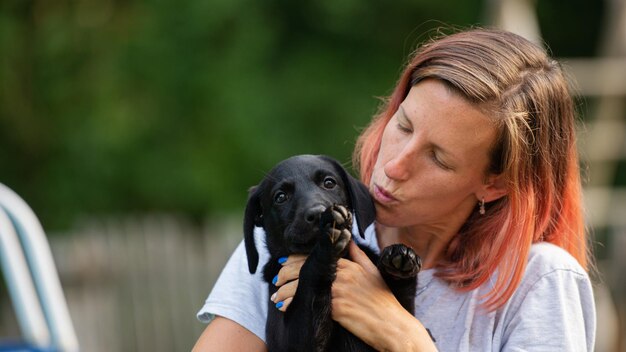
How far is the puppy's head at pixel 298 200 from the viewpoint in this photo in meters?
2.51

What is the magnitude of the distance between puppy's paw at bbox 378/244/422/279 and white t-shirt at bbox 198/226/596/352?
18 centimetres

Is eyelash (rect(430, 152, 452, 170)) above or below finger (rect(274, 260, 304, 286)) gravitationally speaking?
above

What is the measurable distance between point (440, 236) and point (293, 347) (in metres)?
0.58

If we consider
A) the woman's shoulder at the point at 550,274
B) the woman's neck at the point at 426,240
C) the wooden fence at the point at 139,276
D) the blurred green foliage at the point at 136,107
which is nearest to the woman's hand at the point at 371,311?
the woman's neck at the point at 426,240

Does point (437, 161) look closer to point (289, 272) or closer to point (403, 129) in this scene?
point (403, 129)

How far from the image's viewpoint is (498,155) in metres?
2.62

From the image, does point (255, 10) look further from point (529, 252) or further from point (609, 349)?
point (529, 252)

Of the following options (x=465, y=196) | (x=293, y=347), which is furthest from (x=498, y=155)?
(x=293, y=347)

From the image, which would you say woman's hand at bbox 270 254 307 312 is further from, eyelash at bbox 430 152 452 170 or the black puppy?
eyelash at bbox 430 152 452 170

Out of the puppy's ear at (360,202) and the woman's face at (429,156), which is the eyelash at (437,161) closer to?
the woman's face at (429,156)

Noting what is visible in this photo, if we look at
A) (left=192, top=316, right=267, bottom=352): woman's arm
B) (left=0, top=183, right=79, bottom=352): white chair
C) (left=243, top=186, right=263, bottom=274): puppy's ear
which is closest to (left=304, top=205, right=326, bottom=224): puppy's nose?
(left=243, top=186, right=263, bottom=274): puppy's ear

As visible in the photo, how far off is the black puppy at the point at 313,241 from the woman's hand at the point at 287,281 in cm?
2

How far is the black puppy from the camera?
2439 millimetres

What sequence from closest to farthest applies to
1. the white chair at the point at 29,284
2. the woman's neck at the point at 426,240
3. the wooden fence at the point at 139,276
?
1. the woman's neck at the point at 426,240
2. the white chair at the point at 29,284
3. the wooden fence at the point at 139,276
